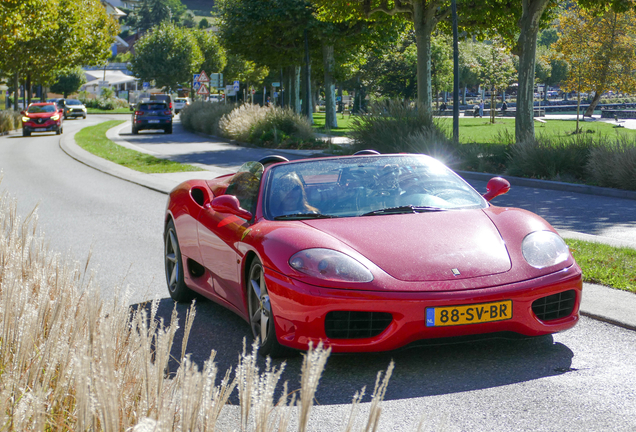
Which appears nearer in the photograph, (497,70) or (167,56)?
(497,70)

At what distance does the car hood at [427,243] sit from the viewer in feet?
14.9

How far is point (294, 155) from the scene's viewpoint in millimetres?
26438

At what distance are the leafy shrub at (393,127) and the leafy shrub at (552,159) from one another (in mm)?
3098

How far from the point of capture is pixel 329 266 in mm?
4516

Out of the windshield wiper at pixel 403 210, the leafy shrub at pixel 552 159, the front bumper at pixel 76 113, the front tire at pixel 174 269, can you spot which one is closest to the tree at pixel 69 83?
the front bumper at pixel 76 113

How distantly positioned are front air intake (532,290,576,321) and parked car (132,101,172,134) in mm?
38908

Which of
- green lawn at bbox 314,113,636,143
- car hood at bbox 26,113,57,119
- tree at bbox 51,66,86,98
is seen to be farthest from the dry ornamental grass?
tree at bbox 51,66,86,98

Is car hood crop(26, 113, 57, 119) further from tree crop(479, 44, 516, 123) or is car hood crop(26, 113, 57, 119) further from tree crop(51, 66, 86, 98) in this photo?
tree crop(51, 66, 86, 98)

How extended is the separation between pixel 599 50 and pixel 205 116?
21343mm

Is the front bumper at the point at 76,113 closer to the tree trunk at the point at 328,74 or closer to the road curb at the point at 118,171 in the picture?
the tree trunk at the point at 328,74

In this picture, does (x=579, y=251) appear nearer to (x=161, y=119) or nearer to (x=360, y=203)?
(x=360, y=203)

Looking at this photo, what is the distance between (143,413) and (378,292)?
228cm

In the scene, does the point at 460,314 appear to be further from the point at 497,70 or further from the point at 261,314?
the point at 497,70

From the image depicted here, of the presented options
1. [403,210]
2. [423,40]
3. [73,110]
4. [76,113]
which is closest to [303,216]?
[403,210]
